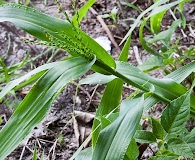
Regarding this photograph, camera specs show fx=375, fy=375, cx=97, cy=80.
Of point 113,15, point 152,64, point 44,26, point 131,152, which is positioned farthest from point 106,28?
point 131,152

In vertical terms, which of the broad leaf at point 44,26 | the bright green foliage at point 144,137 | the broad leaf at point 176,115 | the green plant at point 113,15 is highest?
the broad leaf at point 44,26

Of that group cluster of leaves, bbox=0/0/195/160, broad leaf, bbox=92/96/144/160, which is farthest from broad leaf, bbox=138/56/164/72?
broad leaf, bbox=92/96/144/160

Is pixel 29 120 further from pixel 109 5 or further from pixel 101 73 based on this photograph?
pixel 109 5

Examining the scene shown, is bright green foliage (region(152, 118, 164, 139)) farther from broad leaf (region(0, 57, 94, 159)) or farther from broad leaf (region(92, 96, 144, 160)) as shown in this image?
broad leaf (region(0, 57, 94, 159))

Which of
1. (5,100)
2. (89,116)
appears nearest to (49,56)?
(5,100)

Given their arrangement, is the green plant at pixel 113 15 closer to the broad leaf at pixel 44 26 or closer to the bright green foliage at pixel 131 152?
the broad leaf at pixel 44 26

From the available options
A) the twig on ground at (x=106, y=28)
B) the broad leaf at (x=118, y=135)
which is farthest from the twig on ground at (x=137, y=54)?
the broad leaf at (x=118, y=135)
